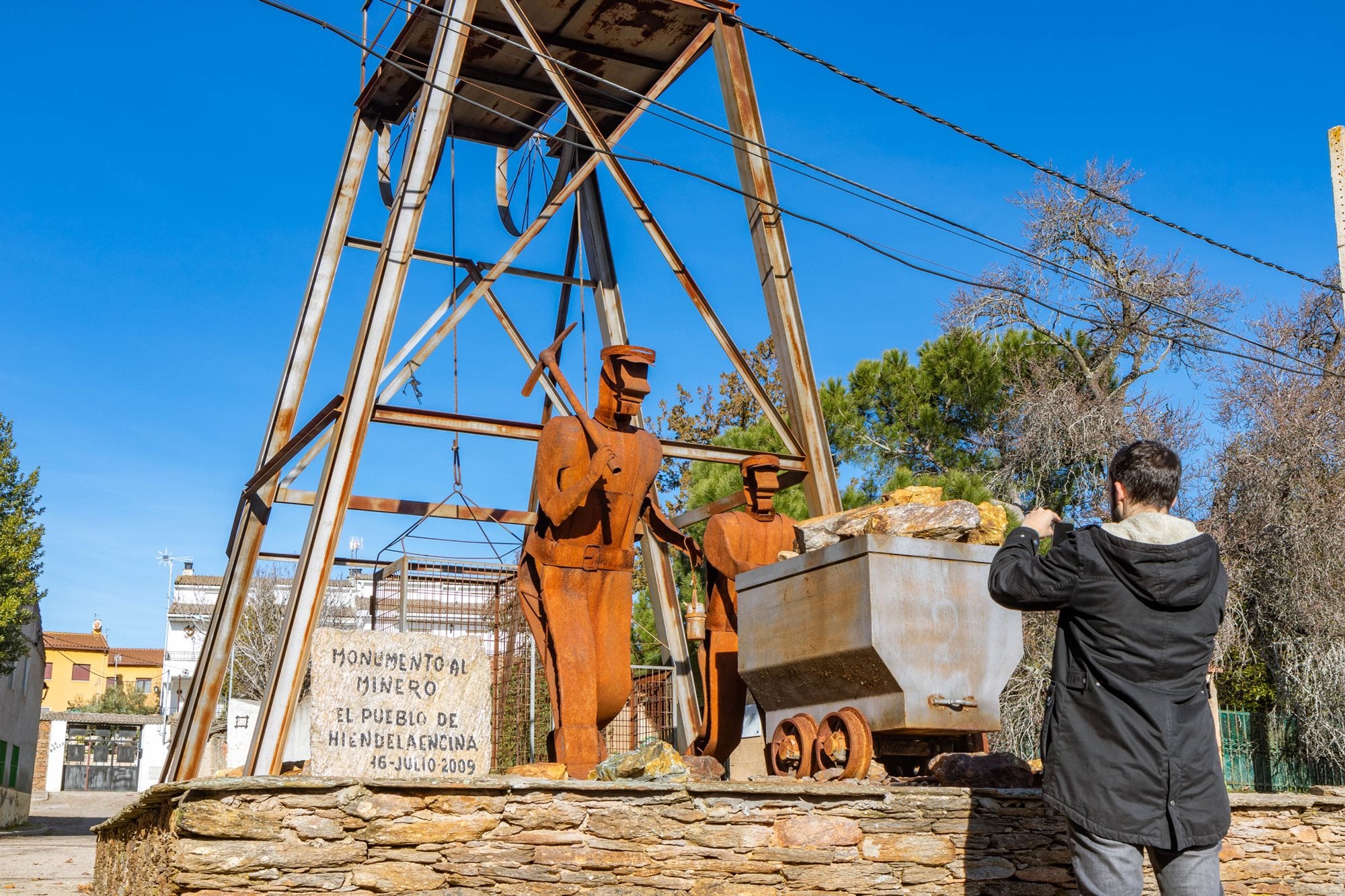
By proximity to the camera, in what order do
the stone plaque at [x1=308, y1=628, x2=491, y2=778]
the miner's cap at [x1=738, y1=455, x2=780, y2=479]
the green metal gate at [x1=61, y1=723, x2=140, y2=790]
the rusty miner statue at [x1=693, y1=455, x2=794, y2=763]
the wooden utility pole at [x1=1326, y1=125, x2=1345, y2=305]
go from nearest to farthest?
the stone plaque at [x1=308, y1=628, x2=491, y2=778], the rusty miner statue at [x1=693, y1=455, x2=794, y2=763], the miner's cap at [x1=738, y1=455, x2=780, y2=479], the wooden utility pole at [x1=1326, y1=125, x2=1345, y2=305], the green metal gate at [x1=61, y1=723, x2=140, y2=790]

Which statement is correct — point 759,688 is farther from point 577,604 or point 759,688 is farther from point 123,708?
point 123,708

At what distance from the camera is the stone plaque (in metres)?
5.99

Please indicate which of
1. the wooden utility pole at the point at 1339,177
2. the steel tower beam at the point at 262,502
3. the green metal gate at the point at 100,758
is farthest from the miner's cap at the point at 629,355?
the green metal gate at the point at 100,758

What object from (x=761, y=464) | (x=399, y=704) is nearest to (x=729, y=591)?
(x=761, y=464)

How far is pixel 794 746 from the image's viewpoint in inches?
262

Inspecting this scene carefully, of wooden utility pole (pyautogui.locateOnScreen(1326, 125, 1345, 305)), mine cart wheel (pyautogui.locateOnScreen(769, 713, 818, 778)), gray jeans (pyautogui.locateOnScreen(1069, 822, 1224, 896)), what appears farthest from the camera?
wooden utility pole (pyautogui.locateOnScreen(1326, 125, 1345, 305))

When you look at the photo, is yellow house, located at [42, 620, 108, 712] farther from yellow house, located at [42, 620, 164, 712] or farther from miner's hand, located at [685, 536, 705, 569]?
miner's hand, located at [685, 536, 705, 569]

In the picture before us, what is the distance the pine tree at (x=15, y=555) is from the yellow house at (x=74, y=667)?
143 feet

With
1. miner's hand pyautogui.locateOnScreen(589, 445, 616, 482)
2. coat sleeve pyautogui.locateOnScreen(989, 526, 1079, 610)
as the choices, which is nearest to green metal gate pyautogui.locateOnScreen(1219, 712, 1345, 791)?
miner's hand pyautogui.locateOnScreen(589, 445, 616, 482)

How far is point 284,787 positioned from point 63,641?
230 feet

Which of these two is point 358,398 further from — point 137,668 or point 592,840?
point 137,668

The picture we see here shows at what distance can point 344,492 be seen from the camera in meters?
8.06

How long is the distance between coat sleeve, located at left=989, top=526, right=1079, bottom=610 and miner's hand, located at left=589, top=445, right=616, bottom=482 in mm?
3202

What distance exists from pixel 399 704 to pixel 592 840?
56.4 inches
